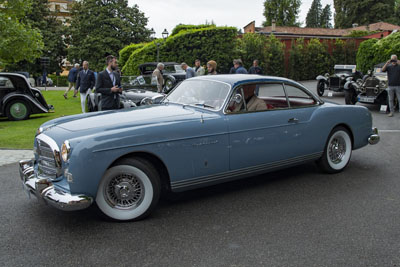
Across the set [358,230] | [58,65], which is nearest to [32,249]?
[358,230]

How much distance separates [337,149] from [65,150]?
4104 millimetres

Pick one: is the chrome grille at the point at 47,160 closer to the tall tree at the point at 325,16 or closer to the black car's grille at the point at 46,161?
the black car's grille at the point at 46,161

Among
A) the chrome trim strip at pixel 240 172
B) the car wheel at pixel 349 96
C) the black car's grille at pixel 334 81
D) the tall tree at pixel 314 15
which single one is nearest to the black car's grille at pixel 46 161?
the chrome trim strip at pixel 240 172

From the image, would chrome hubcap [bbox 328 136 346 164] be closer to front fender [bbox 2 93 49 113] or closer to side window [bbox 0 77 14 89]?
front fender [bbox 2 93 49 113]

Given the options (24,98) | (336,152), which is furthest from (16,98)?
(336,152)

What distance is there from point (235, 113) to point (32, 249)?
2704 millimetres

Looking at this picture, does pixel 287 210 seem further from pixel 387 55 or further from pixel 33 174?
pixel 387 55

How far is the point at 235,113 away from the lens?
475cm

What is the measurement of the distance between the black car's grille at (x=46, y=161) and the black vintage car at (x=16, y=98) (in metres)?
8.63

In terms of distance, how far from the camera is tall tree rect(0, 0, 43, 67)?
1902 centimetres

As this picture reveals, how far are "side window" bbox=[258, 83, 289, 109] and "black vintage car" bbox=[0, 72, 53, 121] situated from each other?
9257 millimetres

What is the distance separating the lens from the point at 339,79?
18.6 metres

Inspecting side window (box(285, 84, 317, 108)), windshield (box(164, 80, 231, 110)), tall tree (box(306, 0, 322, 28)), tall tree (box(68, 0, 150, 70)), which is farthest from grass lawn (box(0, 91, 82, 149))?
tall tree (box(306, 0, 322, 28))

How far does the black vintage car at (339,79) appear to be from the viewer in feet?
60.8
